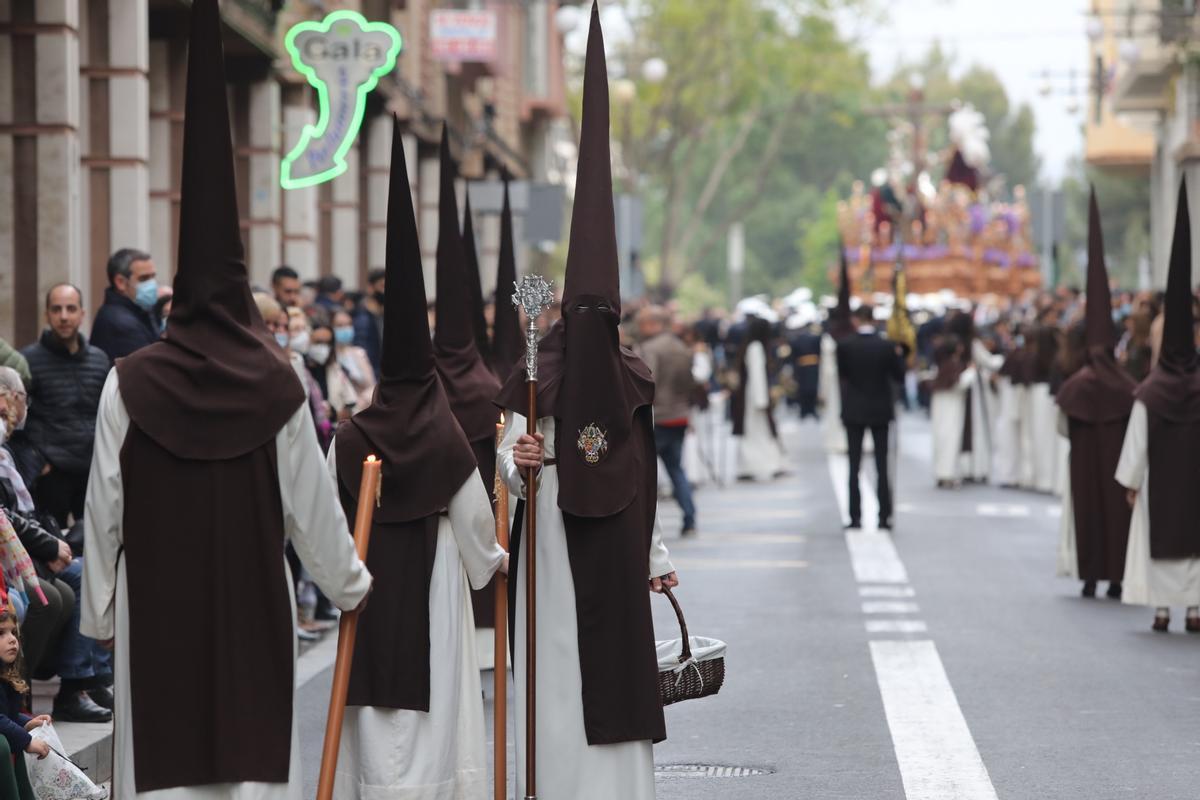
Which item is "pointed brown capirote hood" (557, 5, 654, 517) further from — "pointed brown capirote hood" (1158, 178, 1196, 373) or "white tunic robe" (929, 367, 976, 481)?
"white tunic robe" (929, 367, 976, 481)

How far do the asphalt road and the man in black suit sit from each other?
2.25 ft

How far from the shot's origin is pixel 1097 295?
14430mm

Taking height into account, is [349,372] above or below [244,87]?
below

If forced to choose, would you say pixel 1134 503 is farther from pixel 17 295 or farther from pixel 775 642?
pixel 17 295

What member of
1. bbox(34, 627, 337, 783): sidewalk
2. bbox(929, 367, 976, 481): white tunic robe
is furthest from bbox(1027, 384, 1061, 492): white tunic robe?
bbox(34, 627, 337, 783): sidewalk

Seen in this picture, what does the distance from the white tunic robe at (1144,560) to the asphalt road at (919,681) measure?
272mm

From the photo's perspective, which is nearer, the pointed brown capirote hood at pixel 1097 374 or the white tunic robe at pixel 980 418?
the pointed brown capirote hood at pixel 1097 374

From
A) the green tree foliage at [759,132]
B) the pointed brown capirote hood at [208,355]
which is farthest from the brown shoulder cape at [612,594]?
the green tree foliage at [759,132]

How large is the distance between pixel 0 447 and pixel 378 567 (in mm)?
1831

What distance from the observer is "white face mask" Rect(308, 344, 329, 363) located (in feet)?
44.3

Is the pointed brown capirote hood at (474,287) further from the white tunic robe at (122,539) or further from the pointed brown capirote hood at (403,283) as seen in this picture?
the white tunic robe at (122,539)

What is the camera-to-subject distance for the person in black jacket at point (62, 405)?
10.3 m

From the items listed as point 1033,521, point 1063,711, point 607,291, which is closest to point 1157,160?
point 1033,521

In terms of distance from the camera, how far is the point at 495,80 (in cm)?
4412
